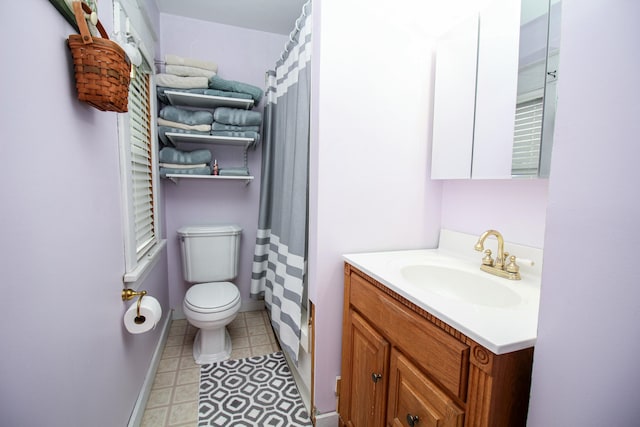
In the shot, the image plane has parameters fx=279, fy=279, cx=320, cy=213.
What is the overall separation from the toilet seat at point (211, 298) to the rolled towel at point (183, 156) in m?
0.92

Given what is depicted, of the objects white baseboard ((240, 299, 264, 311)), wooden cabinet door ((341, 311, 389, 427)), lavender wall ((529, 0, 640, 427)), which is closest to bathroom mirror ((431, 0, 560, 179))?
lavender wall ((529, 0, 640, 427))

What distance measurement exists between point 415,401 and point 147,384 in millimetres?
1451

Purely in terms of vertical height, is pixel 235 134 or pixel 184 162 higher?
pixel 235 134

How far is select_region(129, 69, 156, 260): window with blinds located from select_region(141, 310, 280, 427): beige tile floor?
0.79 m

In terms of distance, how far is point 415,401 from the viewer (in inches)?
32.6

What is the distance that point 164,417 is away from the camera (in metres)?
1.41

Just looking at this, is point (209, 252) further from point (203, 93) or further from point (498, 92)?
point (498, 92)

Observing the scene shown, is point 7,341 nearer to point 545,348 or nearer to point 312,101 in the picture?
point 545,348

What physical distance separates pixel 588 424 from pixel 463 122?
Result: 3.42 feet

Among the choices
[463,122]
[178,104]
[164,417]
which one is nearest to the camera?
[463,122]

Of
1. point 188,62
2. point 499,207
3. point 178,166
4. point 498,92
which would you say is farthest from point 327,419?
point 188,62

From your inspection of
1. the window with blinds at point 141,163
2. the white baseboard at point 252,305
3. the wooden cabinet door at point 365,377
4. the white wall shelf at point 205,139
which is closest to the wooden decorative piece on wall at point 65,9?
the window with blinds at point 141,163

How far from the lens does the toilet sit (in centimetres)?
176

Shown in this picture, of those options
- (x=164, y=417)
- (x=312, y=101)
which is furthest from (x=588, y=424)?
(x=164, y=417)
